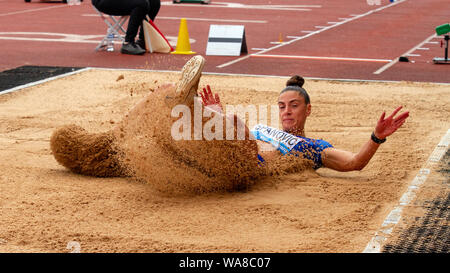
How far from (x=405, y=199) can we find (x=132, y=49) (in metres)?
8.58

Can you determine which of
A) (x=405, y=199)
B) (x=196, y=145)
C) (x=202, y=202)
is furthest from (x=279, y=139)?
(x=405, y=199)

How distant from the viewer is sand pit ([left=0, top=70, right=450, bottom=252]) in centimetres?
421

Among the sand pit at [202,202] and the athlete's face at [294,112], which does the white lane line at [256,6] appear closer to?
the sand pit at [202,202]

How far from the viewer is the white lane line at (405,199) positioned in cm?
416

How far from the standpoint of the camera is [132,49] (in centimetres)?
1279

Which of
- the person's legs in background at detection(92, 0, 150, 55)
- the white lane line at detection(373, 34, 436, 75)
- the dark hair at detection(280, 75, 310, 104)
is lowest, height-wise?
the white lane line at detection(373, 34, 436, 75)

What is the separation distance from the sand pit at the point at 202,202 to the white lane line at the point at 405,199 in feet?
0.21

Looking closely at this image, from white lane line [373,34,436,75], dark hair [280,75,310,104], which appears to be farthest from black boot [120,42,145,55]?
dark hair [280,75,310,104]

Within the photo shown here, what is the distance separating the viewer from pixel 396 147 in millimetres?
6715

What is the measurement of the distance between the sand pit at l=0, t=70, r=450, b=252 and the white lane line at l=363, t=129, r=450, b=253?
0.06 m

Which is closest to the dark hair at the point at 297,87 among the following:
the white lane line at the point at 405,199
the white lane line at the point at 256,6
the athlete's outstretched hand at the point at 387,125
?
the athlete's outstretched hand at the point at 387,125

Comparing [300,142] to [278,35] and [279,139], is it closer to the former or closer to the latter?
[279,139]

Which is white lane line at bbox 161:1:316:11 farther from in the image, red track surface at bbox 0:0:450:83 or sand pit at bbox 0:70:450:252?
sand pit at bbox 0:70:450:252
